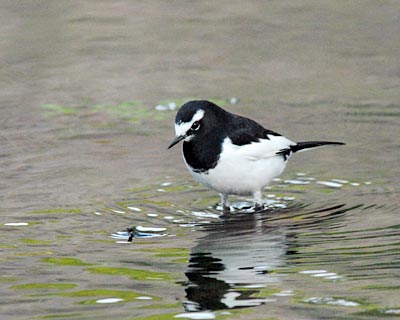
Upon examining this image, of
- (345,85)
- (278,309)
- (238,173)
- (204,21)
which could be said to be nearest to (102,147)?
(238,173)

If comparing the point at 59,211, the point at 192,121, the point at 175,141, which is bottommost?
the point at 59,211

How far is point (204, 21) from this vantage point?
1750 cm

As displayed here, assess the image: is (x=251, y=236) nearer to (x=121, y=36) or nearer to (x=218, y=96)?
(x=218, y=96)

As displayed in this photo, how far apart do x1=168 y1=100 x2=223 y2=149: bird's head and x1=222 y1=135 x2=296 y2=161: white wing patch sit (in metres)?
0.22

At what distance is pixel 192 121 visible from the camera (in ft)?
29.7

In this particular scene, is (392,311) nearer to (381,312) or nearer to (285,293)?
(381,312)

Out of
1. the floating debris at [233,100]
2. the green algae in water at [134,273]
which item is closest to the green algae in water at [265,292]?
the green algae in water at [134,273]

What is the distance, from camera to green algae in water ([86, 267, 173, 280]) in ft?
24.0

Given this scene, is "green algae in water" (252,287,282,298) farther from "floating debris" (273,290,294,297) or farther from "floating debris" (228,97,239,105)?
"floating debris" (228,97,239,105)

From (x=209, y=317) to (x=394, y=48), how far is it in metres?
9.46

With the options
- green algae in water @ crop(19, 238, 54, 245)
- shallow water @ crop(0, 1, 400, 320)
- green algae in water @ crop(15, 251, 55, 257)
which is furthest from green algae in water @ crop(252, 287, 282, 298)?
green algae in water @ crop(19, 238, 54, 245)

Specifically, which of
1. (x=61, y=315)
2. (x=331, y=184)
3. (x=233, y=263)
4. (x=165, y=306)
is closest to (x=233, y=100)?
(x=331, y=184)

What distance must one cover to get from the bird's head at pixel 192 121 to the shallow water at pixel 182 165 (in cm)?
64

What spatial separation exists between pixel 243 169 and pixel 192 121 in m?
0.54
